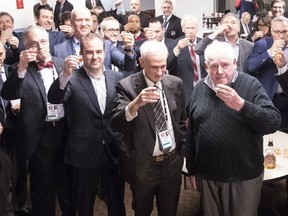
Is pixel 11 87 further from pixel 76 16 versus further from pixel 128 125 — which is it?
pixel 76 16

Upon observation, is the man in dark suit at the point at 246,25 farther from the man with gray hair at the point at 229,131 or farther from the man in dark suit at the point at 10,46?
the man with gray hair at the point at 229,131

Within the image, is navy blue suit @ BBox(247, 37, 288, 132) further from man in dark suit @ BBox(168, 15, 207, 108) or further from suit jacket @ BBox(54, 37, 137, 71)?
suit jacket @ BBox(54, 37, 137, 71)

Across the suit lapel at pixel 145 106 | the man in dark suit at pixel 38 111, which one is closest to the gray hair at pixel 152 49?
the suit lapel at pixel 145 106

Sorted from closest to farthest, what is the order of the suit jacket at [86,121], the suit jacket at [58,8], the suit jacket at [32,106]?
the suit jacket at [86,121] < the suit jacket at [32,106] < the suit jacket at [58,8]

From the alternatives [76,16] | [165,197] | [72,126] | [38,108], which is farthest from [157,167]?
[76,16]

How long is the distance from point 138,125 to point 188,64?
1.82 meters

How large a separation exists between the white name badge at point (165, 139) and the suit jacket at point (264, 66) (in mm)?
1695

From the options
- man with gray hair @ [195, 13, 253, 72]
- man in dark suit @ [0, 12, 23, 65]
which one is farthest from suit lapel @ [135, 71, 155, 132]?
man in dark suit @ [0, 12, 23, 65]

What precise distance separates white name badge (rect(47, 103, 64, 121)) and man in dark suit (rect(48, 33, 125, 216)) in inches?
4.3

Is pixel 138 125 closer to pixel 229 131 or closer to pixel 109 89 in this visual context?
pixel 109 89

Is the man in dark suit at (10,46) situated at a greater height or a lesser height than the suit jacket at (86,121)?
greater

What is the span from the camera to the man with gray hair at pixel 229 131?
2.23 meters

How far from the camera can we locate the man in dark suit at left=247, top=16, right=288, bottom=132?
12.5ft

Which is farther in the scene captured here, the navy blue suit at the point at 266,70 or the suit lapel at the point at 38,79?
the navy blue suit at the point at 266,70
